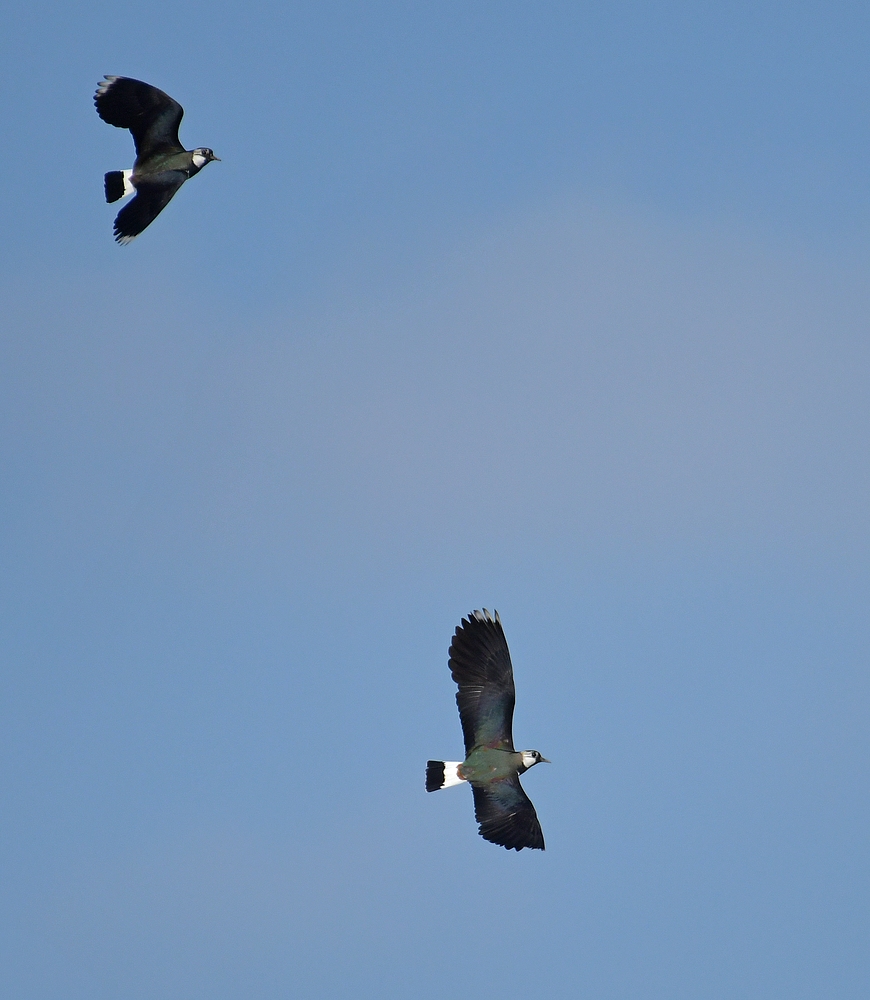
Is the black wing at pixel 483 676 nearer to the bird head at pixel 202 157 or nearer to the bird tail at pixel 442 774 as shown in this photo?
the bird tail at pixel 442 774

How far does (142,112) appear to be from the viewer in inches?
1441

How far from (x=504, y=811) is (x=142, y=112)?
706 inches

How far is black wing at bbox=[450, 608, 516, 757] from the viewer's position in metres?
34.7

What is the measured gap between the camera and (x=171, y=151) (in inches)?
1460

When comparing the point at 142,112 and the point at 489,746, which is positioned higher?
the point at 142,112

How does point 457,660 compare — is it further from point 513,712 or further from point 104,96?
point 104,96

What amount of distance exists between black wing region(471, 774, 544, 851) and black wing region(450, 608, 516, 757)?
37.9 inches

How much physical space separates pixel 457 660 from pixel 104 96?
15124 millimetres

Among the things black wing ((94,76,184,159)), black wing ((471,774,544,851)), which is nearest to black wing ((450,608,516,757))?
black wing ((471,774,544,851))

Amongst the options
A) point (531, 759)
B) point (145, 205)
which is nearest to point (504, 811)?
point (531, 759)

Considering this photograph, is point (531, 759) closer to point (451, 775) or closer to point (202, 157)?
point (451, 775)

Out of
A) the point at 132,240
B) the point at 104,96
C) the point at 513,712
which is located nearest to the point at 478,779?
the point at 513,712

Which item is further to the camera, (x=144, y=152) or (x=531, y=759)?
(x=144, y=152)

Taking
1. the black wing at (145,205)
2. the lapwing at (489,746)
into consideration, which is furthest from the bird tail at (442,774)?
the black wing at (145,205)
